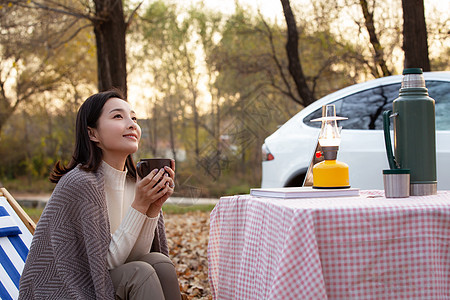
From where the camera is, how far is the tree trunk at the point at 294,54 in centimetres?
976

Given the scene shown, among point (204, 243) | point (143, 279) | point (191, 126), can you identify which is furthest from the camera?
point (191, 126)

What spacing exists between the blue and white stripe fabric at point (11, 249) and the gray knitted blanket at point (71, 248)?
559mm

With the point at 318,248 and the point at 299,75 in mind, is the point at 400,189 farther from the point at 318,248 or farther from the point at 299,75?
the point at 299,75

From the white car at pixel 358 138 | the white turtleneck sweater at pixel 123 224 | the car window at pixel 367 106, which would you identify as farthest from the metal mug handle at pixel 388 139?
the car window at pixel 367 106

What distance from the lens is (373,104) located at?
5027 mm

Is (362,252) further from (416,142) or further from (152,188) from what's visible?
(152,188)

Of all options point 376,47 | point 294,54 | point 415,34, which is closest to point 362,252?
point 415,34

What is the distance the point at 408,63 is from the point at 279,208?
209 inches

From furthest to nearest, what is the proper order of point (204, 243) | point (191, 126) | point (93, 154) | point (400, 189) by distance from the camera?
point (191, 126) → point (204, 243) → point (93, 154) → point (400, 189)

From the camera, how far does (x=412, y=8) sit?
252 inches

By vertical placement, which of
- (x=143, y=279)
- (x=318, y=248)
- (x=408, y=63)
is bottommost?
(x=143, y=279)

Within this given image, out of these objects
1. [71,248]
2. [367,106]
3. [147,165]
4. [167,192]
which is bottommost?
[71,248]

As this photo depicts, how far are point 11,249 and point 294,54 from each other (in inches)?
316

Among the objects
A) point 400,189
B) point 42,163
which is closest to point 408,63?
point 400,189
